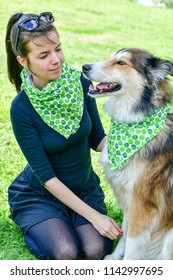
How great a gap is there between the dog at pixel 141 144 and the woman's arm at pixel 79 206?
0.40ft

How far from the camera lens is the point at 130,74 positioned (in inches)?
126

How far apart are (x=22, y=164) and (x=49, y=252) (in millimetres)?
1560

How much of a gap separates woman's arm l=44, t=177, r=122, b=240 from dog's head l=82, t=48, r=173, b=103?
2.13 feet

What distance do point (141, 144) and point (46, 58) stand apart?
0.82 meters

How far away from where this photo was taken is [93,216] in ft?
→ 10.7

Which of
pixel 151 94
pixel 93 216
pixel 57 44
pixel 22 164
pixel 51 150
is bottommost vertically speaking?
pixel 22 164

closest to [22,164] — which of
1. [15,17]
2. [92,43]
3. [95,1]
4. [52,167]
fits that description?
[52,167]

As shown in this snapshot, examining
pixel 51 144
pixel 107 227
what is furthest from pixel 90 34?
pixel 107 227

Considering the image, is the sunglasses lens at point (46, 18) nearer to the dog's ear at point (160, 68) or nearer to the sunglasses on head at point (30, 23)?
the sunglasses on head at point (30, 23)

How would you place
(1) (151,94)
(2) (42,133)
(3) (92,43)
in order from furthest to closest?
(3) (92,43) → (2) (42,133) → (1) (151,94)

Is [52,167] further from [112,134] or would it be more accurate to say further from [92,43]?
[92,43]

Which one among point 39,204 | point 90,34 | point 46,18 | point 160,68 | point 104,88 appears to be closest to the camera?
point 160,68

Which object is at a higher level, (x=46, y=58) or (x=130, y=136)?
(x=46, y=58)

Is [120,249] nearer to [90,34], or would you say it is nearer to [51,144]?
[51,144]
